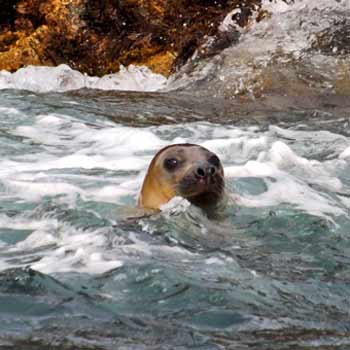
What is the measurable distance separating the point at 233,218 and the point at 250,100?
4.37 meters

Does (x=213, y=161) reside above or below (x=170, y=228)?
above

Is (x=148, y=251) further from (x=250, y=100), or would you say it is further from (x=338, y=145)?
(x=250, y=100)

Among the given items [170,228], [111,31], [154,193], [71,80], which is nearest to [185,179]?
[154,193]

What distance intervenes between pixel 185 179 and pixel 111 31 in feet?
21.9

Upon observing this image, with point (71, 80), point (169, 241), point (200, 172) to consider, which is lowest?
point (71, 80)

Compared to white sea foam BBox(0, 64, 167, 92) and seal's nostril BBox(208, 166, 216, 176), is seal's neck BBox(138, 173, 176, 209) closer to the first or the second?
seal's nostril BBox(208, 166, 216, 176)

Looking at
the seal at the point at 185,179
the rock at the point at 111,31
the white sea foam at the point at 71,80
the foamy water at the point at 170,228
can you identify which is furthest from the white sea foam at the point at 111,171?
Result: the rock at the point at 111,31

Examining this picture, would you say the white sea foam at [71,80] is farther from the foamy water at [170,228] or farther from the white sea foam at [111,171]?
the white sea foam at [111,171]

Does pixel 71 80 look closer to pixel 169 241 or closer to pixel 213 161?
pixel 213 161

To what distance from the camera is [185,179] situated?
19.3 feet

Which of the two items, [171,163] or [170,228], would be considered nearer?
[170,228]

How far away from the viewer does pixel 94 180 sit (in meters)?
6.72

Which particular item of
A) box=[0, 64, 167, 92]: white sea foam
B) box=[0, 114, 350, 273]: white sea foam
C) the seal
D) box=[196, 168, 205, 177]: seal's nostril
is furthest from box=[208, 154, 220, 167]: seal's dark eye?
box=[0, 64, 167, 92]: white sea foam

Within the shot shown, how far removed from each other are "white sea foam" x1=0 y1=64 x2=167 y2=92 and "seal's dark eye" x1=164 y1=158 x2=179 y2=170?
17.3ft
